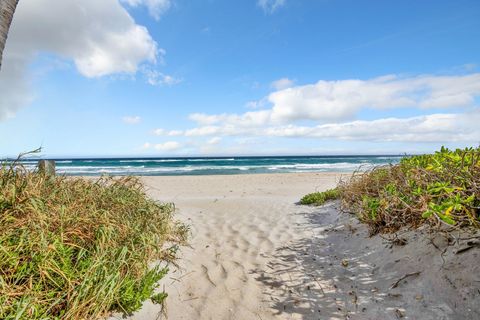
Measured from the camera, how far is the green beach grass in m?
3.46

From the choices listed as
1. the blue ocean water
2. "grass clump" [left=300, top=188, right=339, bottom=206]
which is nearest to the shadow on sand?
"grass clump" [left=300, top=188, right=339, bottom=206]

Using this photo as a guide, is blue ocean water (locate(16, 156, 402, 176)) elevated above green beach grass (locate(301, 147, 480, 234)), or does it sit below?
below

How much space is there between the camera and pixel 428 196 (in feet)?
13.0

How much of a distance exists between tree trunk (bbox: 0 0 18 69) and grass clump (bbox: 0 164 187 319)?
1621mm

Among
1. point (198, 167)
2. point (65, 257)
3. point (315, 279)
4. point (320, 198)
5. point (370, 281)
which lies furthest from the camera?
point (198, 167)

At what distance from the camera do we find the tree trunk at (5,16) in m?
2.98

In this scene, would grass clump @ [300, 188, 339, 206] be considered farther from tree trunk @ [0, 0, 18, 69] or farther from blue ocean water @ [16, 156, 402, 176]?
tree trunk @ [0, 0, 18, 69]

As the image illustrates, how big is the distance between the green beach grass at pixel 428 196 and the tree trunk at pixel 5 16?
200 inches

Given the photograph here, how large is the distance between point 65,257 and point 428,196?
15.0ft

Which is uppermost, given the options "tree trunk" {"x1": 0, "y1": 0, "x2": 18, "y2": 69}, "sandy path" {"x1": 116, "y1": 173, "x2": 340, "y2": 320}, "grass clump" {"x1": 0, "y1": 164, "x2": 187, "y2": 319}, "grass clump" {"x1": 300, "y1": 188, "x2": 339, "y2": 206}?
"tree trunk" {"x1": 0, "y1": 0, "x2": 18, "y2": 69}

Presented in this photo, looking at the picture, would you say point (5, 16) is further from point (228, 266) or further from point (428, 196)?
point (428, 196)

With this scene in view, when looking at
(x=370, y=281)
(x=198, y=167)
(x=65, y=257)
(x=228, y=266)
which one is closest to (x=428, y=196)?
(x=370, y=281)

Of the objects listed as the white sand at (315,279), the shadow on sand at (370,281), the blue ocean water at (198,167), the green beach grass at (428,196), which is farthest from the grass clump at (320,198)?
the blue ocean water at (198,167)

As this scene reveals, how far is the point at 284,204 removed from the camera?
32.8 ft
